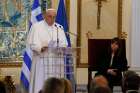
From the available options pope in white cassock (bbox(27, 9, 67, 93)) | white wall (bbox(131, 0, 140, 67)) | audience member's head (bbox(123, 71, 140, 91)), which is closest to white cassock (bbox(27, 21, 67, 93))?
pope in white cassock (bbox(27, 9, 67, 93))

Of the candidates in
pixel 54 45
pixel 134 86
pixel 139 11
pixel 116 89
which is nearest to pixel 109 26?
pixel 139 11

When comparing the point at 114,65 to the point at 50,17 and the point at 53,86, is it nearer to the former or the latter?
the point at 50,17

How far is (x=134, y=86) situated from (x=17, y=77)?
255 inches

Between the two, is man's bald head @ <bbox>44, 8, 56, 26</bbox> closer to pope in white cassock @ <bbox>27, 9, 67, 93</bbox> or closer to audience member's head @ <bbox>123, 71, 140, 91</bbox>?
pope in white cassock @ <bbox>27, 9, 67, 93</bbox>

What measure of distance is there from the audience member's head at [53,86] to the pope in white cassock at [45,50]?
282 centimetres

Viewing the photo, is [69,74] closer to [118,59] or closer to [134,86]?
[118,59]

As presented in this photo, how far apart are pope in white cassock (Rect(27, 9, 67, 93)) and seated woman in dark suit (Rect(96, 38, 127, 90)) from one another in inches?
59.2

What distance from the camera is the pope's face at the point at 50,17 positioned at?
7598 mm

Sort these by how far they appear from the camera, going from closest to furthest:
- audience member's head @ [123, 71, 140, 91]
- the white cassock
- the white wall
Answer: audience member's head @ [123, 71, 140, 91], the white cassock, the white wall

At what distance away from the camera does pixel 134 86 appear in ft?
15.7

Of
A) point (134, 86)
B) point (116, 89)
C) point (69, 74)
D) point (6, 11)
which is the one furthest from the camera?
point (6, 11)

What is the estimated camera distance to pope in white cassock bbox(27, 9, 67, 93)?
7.29 meters

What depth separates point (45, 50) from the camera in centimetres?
733

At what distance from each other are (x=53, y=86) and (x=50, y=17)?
3525mm
